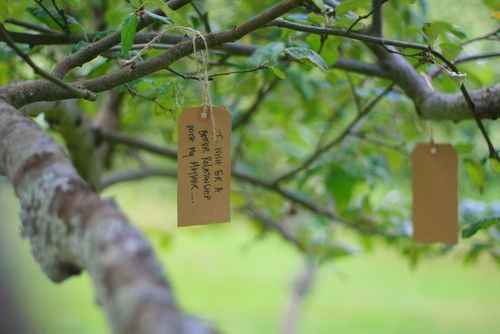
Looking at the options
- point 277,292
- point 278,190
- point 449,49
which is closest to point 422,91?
point 449,49

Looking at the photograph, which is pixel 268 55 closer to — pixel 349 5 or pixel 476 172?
pixel 349 5

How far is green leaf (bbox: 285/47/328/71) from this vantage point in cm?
84

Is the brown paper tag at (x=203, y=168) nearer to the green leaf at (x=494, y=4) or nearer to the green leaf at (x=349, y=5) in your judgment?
the green leaf at (x=349, y=5)

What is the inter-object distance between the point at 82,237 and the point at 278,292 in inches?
177

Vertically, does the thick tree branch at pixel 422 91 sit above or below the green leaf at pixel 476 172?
above

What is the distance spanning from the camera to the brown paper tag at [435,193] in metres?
1.05

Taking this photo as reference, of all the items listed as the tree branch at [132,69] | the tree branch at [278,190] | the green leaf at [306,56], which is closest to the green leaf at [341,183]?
the tree branch at [278,190]

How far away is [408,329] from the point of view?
13.3ft

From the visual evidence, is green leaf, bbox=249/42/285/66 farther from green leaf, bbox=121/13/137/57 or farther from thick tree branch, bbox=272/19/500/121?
green leaf, bbox=121/13/137/57

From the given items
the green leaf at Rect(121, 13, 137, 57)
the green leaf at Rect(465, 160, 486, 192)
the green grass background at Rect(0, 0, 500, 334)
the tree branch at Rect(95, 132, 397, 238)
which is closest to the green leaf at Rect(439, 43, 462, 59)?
the green leaf at Rect(465, 160, 486, 192)

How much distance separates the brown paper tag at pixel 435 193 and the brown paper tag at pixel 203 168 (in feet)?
1.20

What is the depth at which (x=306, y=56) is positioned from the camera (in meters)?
0.84

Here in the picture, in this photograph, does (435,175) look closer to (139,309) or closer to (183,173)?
(183,173)

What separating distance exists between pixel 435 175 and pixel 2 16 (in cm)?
65
